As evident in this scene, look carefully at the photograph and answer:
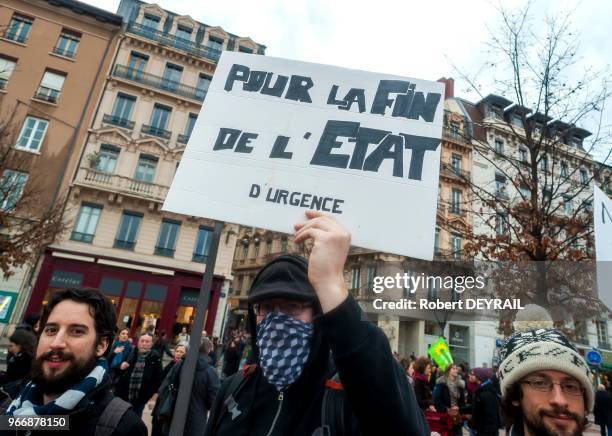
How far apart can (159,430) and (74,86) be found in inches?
912

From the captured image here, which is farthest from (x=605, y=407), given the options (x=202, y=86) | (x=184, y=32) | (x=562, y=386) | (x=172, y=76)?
(x=184, y=32)

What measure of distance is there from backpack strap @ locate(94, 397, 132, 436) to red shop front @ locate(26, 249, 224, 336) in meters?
18.9

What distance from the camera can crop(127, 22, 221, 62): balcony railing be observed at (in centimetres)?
2481

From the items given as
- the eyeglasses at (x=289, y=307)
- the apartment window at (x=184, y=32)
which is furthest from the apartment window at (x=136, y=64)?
the eyeglasses at (x=289, y=307)

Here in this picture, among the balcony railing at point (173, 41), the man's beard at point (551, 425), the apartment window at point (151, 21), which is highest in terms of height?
the apartment window at point (151, 21)

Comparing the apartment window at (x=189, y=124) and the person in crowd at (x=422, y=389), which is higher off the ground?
the apartment window at (x=189, y=124)

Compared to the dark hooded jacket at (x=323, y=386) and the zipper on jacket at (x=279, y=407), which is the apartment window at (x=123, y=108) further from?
the zipper on jacket at (x=279, y=407)

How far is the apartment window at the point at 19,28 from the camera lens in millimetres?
21344

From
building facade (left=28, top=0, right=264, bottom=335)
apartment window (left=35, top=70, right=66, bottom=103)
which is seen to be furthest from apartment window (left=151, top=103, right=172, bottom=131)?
apartment window (left=35, top=70, right=66, bottom=103)

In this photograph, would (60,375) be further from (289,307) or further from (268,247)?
(268,247)

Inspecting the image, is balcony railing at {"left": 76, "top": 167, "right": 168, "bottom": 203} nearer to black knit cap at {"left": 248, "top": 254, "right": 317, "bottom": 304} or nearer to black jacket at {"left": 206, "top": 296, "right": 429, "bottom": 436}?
black knit cap at {"left": 248, "top": 254, "right": 317, "bottom": 304}

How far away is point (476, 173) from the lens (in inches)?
1008

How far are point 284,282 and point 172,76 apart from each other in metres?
26.8

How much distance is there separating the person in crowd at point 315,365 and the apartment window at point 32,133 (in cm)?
2343
